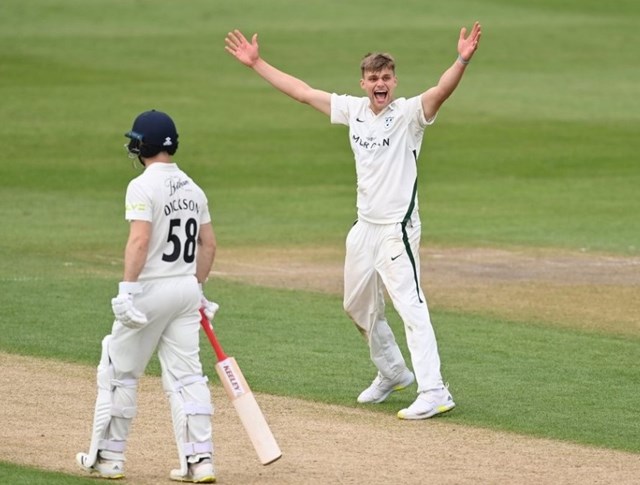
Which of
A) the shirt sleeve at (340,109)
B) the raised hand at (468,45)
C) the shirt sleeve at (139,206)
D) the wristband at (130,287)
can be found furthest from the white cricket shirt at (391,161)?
the wristband at (130,287)

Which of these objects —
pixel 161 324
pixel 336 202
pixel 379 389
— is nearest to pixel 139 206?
pixel 161 324

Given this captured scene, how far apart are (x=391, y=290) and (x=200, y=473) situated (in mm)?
2756

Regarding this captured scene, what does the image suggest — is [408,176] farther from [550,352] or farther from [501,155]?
[501,155]

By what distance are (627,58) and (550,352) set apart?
30.9 m

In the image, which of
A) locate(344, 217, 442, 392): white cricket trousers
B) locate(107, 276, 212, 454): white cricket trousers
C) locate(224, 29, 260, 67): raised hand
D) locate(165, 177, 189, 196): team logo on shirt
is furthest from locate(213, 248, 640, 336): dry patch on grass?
locate(165, 177, 189, 196): team logo on shirt

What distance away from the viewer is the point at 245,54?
12195 millimetres

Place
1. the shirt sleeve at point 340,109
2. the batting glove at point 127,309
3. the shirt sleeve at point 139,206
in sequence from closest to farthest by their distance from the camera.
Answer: the batting glove at point 127,309
the shirt sleeve at point 139,206
the shirt sleeve at point 340,109

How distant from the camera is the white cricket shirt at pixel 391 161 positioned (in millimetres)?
11586

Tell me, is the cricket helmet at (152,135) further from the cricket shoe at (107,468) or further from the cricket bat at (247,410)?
the cricket shoe at (107,468)

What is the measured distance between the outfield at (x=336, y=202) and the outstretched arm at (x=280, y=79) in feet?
7.28

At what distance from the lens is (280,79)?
12125 millimetres

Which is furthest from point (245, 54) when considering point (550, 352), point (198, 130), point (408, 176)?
point (198, 130)

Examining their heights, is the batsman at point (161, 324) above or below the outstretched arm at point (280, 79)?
below

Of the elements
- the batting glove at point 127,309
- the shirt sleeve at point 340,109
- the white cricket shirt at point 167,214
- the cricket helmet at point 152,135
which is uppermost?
the shirt sleeve at point 340,109
